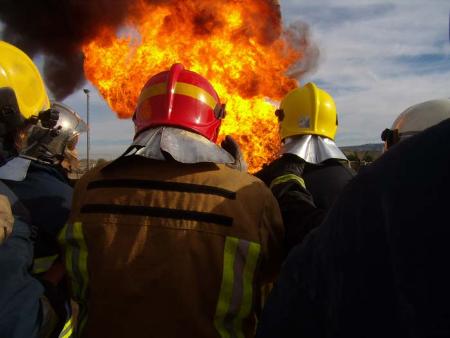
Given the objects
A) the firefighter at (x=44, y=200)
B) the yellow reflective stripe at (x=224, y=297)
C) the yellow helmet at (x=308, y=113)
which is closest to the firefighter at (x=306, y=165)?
the yellow helmet at (x=308, y=113)

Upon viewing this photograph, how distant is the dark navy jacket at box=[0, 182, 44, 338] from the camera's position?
1.70 m

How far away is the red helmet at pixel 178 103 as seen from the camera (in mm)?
2350

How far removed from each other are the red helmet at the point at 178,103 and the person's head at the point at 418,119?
2.18m

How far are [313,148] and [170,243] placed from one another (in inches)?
89.9

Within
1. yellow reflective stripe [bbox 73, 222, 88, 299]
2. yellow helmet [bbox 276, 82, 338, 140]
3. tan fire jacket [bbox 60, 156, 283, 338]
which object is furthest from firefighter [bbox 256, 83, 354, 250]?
yellow reflective stripe [bbox 73, 222, 88, 299]

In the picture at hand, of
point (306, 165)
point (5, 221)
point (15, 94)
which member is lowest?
point (5, 221)

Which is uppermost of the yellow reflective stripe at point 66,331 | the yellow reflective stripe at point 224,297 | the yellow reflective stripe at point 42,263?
the yellow reflective stripe at point 42,263

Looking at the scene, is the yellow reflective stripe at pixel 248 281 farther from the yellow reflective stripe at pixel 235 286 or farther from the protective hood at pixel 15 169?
the protective hood at pixel 15 169

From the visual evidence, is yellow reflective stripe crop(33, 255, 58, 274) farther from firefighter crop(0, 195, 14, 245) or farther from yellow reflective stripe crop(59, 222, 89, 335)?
firefighter crop(0, 195, 14, 245)

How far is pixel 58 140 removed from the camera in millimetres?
3297

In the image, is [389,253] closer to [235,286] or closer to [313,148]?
[235,286]

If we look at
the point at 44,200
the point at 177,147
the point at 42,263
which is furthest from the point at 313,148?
the point at 42,263

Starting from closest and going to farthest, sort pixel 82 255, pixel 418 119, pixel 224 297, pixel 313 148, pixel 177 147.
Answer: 1. pixel 224 297
2. pixel 82 255
3. pixel 177 147
4. pixel 313 148
5. pixel 418 119

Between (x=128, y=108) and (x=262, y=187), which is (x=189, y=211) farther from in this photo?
(x=128, y=108)
